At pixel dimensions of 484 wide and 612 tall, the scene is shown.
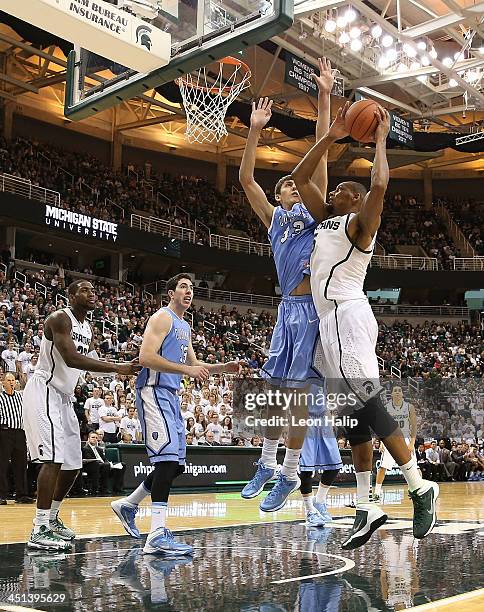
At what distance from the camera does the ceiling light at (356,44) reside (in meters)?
23.2

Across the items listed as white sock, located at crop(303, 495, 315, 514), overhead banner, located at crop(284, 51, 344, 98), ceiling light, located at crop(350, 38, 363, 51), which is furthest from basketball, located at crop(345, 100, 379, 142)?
ceiling light, located at crop(350, 38, 363, 51)

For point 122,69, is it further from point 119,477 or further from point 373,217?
point 119,477

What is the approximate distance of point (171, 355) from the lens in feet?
19.6

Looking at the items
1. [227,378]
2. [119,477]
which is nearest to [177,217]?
[227,378]

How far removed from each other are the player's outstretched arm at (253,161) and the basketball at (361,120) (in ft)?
4.14

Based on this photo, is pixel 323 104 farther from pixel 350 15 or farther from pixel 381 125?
pixel 350 15

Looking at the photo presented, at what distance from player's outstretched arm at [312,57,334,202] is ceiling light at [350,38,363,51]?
18.6m

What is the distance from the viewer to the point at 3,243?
27.3m

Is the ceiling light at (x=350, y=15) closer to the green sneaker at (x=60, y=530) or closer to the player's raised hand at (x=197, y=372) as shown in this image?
the player's raised hand at (x=197, y=372)

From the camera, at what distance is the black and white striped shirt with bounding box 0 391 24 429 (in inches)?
436

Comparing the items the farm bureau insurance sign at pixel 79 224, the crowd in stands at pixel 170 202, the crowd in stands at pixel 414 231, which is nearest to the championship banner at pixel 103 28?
the farm bureau insurance sign at pixel 79 224

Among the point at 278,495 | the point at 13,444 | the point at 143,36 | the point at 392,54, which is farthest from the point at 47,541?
the point at 392,54

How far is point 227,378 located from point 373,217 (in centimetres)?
1584

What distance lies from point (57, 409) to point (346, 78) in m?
22.0
